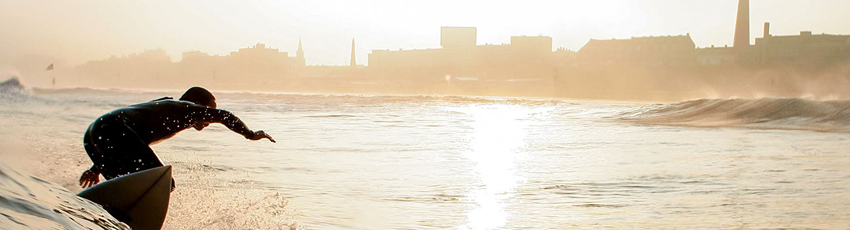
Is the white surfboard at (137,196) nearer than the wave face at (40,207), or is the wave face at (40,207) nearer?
the wave face at (40,207)

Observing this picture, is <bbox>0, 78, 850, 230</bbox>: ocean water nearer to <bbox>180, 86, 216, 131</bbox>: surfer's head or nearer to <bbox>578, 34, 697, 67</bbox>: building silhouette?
<bbox>180, 86, 216, 131</bbox>: surfer's head

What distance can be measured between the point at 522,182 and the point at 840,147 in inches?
391

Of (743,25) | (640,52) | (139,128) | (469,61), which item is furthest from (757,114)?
(469,61)

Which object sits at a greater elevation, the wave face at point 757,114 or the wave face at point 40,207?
the wave face at point 40,207

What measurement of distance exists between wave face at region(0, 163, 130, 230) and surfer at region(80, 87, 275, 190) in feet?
6.92

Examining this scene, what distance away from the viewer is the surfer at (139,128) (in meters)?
4.55

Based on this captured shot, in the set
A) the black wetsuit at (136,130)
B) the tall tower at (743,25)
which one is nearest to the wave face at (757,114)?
the black wetsuit at (136,130)

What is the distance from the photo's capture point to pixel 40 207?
1.89 metres

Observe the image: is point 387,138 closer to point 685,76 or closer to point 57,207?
point 57,207

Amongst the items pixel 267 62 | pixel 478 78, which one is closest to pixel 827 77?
pixel 478 78

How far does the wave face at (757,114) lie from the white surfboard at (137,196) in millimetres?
24998

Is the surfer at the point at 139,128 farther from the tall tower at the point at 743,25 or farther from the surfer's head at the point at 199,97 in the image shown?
the tall tower at the point at 743,25

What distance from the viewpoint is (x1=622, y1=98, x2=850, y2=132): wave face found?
28.6 m

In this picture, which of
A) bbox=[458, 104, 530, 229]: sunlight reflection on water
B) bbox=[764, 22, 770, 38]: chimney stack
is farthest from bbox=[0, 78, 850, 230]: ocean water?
bbox=[764, 22, 770, 38]: chimney stack
